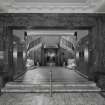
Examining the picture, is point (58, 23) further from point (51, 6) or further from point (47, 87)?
point (47, 87)

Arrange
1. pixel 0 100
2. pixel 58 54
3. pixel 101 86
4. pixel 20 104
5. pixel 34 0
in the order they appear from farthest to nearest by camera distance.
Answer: pixel 58 54 → pixel 101 86 → pixel 34 0 → pixel 0 100 → pixel 20 104

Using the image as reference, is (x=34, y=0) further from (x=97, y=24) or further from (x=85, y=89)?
(x=85, y=89)

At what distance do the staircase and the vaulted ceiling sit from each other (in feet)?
10.7

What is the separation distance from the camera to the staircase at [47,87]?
16.0 ft

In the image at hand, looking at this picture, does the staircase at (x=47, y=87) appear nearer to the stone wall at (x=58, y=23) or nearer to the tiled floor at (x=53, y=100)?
the tiled floor at (x=53, y=100)

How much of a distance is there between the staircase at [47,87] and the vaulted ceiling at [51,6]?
3275 millimetres

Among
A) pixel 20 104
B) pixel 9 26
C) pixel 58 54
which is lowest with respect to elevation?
pixel 20 104

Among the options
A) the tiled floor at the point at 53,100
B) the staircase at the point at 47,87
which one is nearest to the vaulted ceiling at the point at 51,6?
the staircase at the point at 47,87

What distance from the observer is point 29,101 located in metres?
3.90

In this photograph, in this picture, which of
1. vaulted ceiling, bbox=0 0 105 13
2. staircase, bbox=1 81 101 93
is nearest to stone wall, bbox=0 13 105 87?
vaulted ceiling, bbox=0 0 105 13

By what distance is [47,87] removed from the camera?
513cm

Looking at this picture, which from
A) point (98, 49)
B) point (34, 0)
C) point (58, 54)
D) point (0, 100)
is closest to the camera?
point (0, 100)

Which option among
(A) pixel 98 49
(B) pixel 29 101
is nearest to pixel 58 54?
(A) pixel 98 49

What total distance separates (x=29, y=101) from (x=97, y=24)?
4.31 meters
